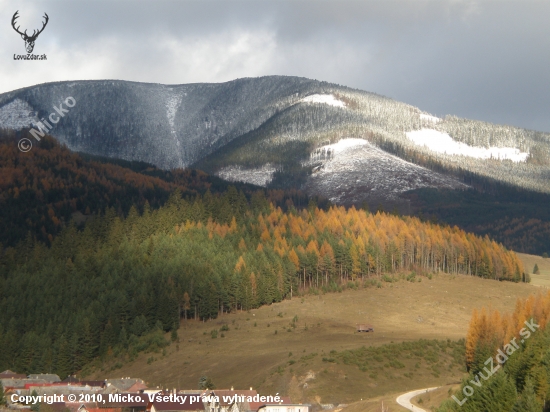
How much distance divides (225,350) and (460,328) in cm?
3804

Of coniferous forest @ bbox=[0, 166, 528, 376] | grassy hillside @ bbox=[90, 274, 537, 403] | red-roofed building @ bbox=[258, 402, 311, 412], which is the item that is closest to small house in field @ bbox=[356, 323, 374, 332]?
grassy hillside @ bbox=[90, 274, 537, 403]

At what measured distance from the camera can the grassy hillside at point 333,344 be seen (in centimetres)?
9475

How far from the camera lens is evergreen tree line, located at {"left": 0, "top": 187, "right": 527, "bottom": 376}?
416 feet

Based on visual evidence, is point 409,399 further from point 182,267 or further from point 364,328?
point 182,267

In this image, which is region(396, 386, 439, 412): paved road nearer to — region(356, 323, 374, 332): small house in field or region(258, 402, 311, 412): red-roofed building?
region(258, 402, 311, 412): red-roofed building

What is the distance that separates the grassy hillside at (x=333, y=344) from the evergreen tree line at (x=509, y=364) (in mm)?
9333

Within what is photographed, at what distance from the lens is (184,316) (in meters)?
137

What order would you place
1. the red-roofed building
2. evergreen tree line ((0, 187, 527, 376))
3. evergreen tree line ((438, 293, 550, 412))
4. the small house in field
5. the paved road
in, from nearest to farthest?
evergreen tree line ((438, 293, 550, 412))
the paved road
the red-roofed building
the small house in field
evergreen tree line ((0, 187, 527, 376))

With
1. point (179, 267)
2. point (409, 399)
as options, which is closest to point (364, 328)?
point (179, 267)

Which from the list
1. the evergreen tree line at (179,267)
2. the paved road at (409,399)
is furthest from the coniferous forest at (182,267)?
the paved road at (409,399)

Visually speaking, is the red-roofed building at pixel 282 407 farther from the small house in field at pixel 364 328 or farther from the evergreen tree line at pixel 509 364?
the small house in field at pixel 364 328

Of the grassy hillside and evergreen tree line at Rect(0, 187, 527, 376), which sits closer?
the grassy hillside

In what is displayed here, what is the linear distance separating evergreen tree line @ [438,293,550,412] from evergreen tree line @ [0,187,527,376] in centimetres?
5078

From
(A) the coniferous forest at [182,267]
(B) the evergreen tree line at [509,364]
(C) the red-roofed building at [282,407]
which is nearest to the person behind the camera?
(B) the evergreen tree line at [509,364]
